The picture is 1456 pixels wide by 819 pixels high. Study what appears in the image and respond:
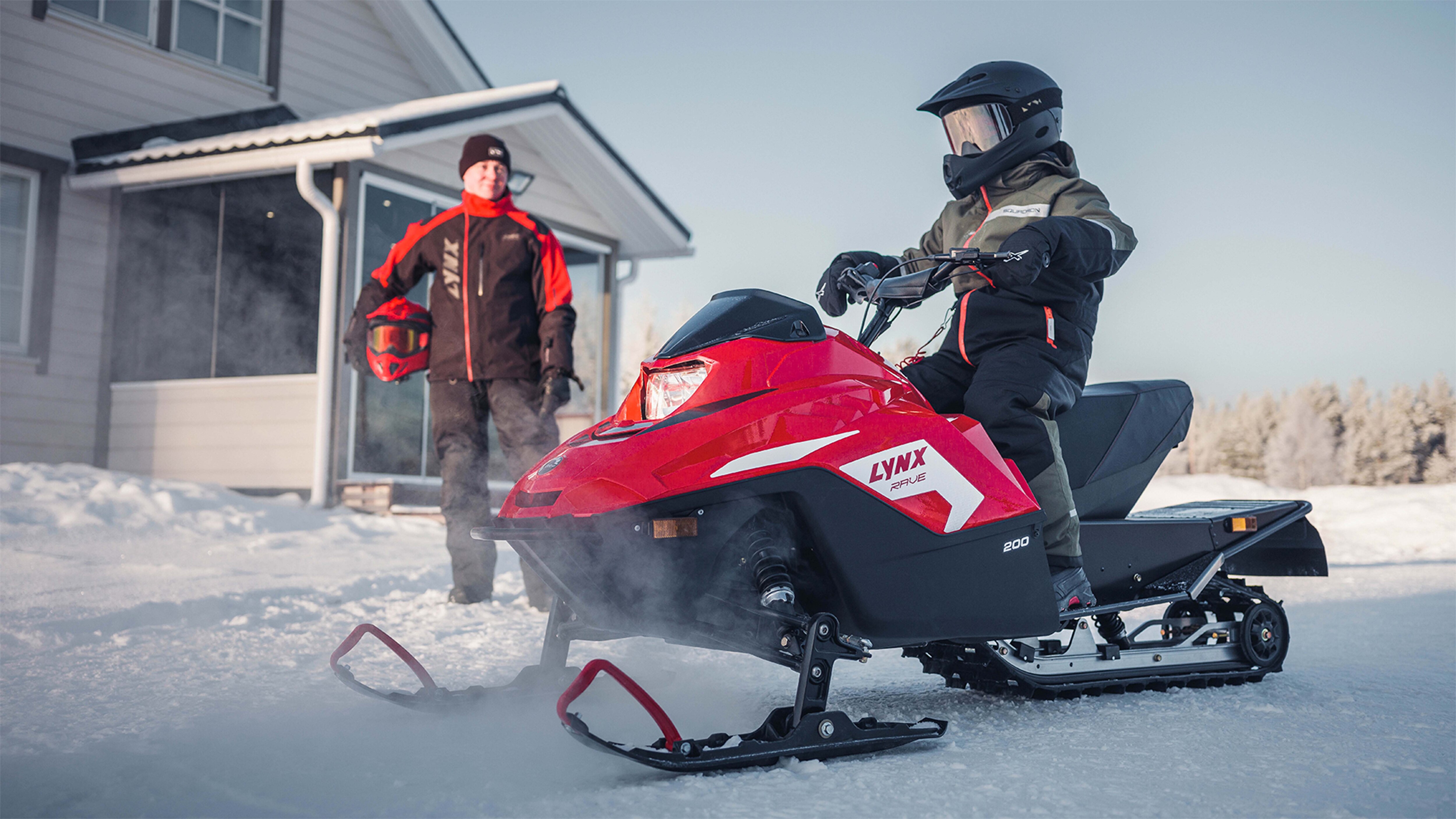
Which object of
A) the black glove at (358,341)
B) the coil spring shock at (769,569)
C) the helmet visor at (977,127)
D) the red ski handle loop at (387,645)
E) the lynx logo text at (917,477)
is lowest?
the red ski handle loop at (387,645)

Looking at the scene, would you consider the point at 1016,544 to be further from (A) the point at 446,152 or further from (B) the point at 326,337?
(A) the point at 446,152

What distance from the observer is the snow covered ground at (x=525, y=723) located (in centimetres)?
184

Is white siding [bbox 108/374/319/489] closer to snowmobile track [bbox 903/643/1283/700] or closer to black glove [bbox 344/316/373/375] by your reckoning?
black glove [bbox 344/316/373/375]

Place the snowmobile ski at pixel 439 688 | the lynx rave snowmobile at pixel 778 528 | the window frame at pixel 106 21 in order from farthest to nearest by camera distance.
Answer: the window frame at pixel 106 21 < the snowmobile ski at pixel 439 688 < the lynx rave snowmobile at pixel 778 528

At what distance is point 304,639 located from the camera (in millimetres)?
3539

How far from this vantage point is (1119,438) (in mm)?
3102

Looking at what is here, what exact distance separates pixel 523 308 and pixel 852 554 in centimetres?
274

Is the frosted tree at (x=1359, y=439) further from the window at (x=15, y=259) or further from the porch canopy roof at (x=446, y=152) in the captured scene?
the window at (x=15, y=259)

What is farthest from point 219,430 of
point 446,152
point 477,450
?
point 477,450

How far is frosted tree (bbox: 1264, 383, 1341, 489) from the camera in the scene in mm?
85188

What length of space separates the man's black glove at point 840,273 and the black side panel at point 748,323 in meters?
0.62

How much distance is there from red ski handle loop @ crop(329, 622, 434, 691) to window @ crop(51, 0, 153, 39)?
9.46 metres

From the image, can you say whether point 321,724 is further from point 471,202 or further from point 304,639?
point 471,202

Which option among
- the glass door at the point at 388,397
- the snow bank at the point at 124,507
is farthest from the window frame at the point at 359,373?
the snow bank at the point at 124,507
